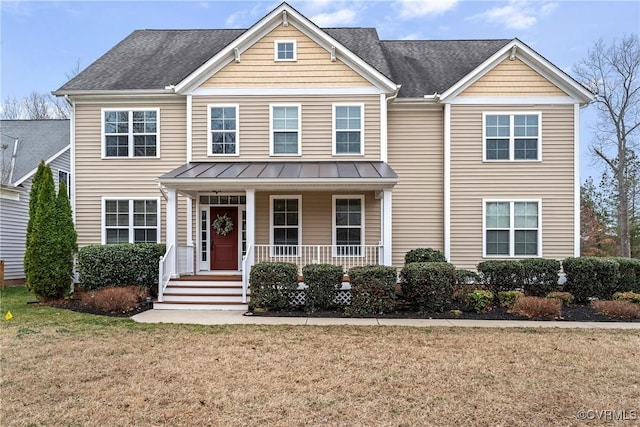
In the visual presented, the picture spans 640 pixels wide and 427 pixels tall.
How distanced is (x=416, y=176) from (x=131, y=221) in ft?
29.6

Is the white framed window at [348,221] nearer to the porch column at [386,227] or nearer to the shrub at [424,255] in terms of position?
the shrub at [424,255]

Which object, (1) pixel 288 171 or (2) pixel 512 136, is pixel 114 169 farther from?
(2) pixel 512 136

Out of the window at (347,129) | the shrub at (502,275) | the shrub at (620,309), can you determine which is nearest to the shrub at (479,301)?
the shrub at (502,275)

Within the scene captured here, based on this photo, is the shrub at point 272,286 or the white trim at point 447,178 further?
the white trim at point 447,178

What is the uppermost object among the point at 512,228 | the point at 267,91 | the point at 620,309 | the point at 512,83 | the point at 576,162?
the point at 512,83

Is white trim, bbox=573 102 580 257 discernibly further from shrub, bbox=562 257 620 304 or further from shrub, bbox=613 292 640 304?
shrub, bbox=613 292 640 304

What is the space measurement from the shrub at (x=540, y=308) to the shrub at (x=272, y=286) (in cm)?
525

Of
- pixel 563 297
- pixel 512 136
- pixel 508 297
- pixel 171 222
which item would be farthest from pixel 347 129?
pixel 563 297

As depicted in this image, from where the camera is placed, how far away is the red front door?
1395cm

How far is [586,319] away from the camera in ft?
32.2

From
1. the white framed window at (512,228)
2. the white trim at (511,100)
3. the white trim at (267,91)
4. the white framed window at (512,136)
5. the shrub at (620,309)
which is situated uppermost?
the white trim at (267,91)

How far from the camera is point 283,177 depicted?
1168cm

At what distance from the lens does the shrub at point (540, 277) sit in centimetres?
1148

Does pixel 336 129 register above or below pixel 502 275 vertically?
above
